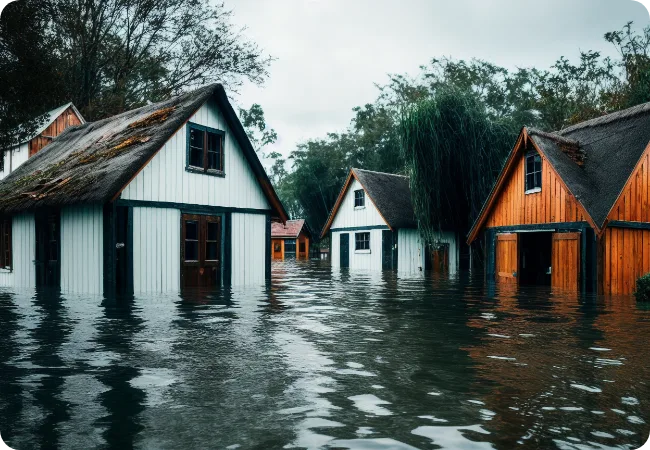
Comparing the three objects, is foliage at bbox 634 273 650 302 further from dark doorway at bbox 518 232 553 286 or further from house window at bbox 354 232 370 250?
house window at bbox 354 232 370 250

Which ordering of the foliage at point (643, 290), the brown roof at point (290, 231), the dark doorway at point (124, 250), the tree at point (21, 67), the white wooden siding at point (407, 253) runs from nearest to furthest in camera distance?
the foliage at point (643, 290), the tree at point (21, 67), the dark doorway at point (124, 250), the white wooden siding at point (407, 253), the brown roof at point (290, 231)

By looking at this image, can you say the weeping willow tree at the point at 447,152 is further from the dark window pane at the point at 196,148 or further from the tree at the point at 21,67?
the tree at the point at 21,67

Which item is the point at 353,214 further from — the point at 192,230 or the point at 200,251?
the point at 192,230

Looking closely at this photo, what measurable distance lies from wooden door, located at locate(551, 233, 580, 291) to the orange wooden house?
3 cm

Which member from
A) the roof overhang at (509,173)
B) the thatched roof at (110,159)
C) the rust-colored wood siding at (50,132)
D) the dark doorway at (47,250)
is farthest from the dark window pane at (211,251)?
the rust-colored wood siding at (50,132)

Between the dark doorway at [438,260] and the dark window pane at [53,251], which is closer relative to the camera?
the dark window pane at [53,251]

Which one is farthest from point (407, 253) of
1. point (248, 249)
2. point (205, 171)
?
point (205, 171)

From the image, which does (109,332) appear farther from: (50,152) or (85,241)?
(50,152)

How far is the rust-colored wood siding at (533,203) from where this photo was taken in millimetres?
20000

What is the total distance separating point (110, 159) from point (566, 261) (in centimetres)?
1479

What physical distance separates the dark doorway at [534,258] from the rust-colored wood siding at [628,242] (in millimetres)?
3718

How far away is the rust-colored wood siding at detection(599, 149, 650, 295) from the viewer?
61.8ft

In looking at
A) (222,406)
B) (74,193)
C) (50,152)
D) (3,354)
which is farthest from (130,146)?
(222,406)

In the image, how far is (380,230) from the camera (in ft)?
122
